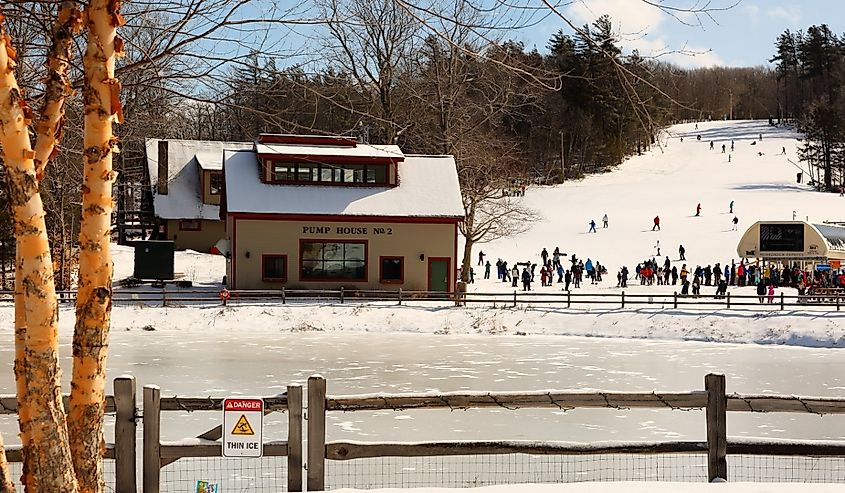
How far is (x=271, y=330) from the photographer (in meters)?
30.0

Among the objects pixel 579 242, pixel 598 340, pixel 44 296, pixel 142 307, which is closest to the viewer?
pixel 44 296

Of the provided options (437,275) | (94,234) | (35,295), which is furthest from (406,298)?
(35,295)

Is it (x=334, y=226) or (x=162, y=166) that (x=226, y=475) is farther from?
(x=162, y=166)

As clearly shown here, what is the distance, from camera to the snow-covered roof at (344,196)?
35.4m

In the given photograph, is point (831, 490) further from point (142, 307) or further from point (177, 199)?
point (177, 199)

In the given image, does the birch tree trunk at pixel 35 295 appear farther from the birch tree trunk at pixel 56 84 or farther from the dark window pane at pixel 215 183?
the dark window pane at pixel 215 183

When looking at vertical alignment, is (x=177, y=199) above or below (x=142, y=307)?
above

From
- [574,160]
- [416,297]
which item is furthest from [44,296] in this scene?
[574,160]

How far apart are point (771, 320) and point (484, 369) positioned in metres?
12.7

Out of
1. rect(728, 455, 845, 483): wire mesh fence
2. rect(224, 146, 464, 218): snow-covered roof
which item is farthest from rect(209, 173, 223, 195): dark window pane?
rect(728, 455, 845, 483): wire mesh fence

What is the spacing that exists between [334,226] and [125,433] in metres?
28.8

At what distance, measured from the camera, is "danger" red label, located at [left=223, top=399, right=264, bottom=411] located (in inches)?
274

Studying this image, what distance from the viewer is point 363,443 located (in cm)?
724

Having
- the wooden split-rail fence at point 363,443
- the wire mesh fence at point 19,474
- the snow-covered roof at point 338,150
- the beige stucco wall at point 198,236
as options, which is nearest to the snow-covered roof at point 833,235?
the snow-covered roof at point 338,150
